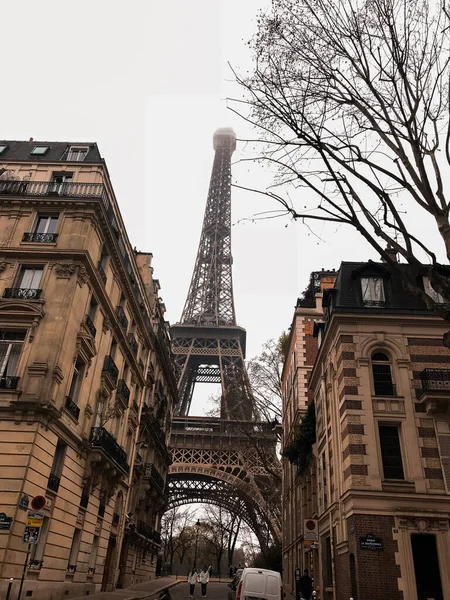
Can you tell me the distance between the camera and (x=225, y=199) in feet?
367

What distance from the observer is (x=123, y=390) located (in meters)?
27.4

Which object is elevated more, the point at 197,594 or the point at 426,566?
the point at 426,566

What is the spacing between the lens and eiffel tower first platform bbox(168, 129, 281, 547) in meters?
39.3

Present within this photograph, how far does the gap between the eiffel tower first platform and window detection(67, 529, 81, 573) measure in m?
15.1

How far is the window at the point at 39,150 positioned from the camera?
2573 centimetres

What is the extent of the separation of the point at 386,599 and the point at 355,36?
16.7 meters

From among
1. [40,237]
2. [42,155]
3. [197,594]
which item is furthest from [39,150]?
[197,594]

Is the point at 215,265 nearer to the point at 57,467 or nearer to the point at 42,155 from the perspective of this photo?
the point at 42,155

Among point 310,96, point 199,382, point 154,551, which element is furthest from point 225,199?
point 310,96

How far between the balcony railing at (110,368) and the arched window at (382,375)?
12587 millimetres

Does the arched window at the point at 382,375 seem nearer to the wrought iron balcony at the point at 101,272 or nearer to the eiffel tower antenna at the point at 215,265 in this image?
the wrought iron balcony at the point at 101,272

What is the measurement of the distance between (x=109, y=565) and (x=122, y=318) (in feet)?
43.8

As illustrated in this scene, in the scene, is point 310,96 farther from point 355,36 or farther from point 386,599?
point 386,599

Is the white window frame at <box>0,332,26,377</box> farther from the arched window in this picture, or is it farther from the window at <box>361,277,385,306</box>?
the window at <box>361,277,385,306</box>
